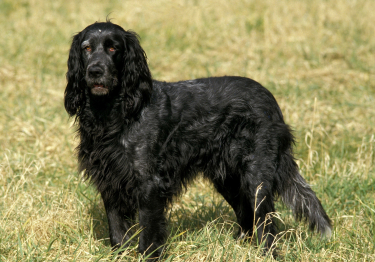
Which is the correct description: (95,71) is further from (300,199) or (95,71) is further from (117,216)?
(300,199)

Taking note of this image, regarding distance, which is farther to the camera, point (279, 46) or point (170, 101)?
point (279, 46)

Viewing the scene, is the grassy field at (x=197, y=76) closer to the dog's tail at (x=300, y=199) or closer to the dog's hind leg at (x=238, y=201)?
the dog's tail at (x=300, y=199)

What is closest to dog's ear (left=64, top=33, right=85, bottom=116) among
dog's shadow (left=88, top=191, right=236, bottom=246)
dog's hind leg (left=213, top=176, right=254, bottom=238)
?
dog's shadow (left=88, top=191, right=236, bottom=246)

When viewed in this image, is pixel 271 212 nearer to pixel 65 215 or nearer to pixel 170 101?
pixel 170 101

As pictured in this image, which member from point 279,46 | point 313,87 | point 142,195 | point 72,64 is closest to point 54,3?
point 279,46

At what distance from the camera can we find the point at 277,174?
3.79 metres

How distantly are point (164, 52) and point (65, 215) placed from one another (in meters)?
5.59

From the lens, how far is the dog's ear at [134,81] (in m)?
3.50

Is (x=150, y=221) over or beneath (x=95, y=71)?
beneath

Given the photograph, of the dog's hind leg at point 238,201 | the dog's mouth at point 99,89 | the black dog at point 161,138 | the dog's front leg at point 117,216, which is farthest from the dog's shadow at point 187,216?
the dog's mouth at point 99,89

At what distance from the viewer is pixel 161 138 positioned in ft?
11.7

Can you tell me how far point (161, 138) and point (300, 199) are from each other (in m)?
1.40

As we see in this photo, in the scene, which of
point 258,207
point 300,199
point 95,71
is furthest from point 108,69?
point 300,199

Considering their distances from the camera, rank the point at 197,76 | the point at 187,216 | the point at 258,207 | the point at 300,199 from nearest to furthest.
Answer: the point at 258,207 → the point at 300,199 → the point at 187,216 → the point at 197,76
